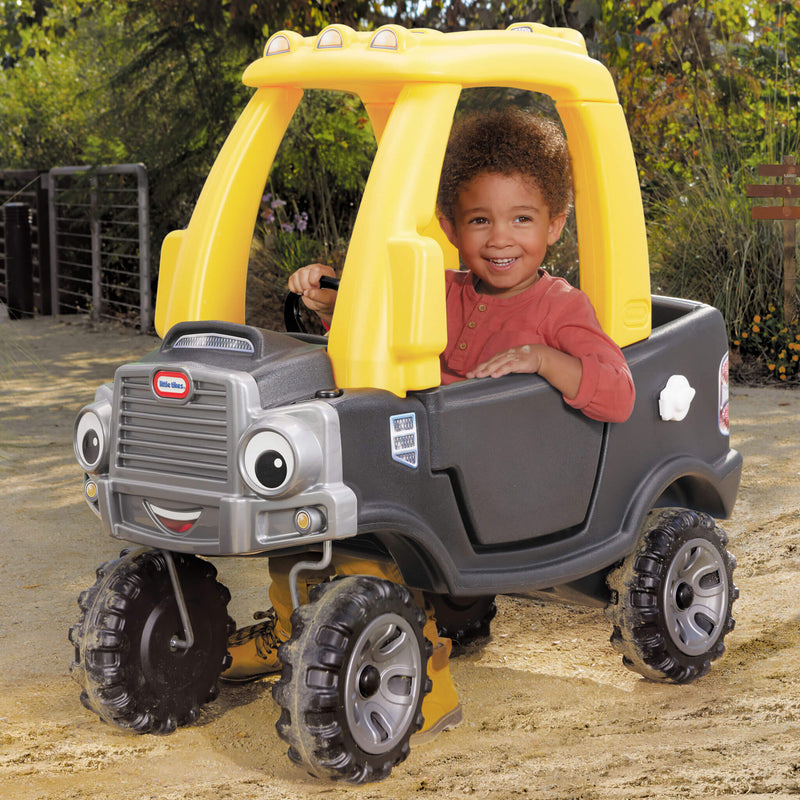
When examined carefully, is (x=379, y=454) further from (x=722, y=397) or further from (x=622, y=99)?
(x=622, y=99)

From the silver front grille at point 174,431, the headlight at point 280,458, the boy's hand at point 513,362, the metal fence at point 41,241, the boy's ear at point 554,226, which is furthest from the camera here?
the metal fence at point 41,241

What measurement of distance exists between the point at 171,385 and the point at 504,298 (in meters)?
0.91

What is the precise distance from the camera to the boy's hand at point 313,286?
2.85 metres

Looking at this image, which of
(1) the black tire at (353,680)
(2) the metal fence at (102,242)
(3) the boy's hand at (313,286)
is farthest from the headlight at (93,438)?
(2) the metal fence at (102,242)

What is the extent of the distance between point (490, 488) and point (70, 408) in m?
4.85

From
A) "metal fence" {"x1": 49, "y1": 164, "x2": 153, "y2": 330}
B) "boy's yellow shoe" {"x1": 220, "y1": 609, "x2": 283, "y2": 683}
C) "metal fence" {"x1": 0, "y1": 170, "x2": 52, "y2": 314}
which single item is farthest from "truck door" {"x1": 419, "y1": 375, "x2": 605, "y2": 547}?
"metal fence" {"x1": 0, "y1": 170, "x2": 52, "y2": 314}

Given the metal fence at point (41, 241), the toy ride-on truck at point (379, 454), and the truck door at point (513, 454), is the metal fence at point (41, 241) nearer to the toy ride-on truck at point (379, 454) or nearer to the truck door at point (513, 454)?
the toy ride-on truck at point (379, 454)

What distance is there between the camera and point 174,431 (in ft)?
7.36

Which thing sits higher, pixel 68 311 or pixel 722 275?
pixel 722 275

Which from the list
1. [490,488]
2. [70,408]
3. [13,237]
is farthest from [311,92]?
[490,488]

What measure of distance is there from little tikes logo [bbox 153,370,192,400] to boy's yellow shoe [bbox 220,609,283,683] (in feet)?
2.43

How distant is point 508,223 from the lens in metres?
2.71

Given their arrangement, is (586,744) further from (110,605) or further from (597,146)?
(597,146)

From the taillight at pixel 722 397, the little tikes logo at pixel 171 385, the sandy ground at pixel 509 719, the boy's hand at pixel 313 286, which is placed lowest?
the sandy ground at pixel 509 719
